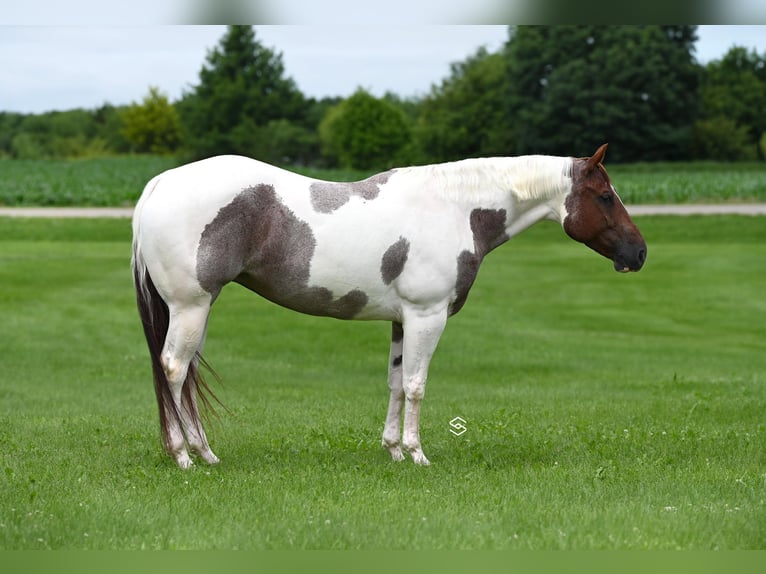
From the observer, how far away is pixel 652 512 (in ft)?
20.4

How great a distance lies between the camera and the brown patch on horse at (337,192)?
24.3 feet

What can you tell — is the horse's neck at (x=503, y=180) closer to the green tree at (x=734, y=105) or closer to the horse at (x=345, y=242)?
the horse at (x=345, y=242)

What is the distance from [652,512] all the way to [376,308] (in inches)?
95.9

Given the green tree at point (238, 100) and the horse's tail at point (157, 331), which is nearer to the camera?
the horse's tail at point (157, 331)

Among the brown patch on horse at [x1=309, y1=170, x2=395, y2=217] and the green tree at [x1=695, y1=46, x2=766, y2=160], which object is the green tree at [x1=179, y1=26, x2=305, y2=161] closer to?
the green tree at [x1=695, y1=46, x2=766, y2=160]

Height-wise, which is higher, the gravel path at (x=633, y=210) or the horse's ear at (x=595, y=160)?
the horse's ear at (x=595, y=160)

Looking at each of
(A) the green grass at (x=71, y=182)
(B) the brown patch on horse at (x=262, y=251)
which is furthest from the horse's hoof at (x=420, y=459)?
(A) the green grass at (x=71, y=182)

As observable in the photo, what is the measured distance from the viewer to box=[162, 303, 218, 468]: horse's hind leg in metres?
7.27

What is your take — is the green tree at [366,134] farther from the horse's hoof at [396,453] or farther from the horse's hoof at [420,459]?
the horse's hoof at [420,459]

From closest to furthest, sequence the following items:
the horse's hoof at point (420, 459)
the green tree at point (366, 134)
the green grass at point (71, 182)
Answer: the horse's hoof at point (420, 459) → the green grass at point (71, 182) → the green tree at point (366, 134)

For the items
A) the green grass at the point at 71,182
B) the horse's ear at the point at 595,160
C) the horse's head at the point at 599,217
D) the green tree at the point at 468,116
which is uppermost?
the green tree at the point at 468,116

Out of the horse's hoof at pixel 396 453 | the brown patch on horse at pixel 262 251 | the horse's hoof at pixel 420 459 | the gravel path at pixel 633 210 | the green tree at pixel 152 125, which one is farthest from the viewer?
the green tree at pixel 152 125

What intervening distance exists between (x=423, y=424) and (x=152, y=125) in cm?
6923

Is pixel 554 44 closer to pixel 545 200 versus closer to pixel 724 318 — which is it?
pixel 724 318
